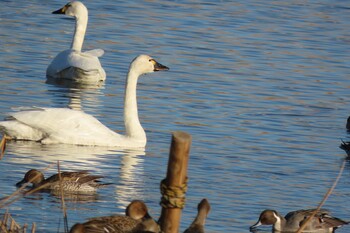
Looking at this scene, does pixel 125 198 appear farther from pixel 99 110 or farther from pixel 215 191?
pixel 99 110

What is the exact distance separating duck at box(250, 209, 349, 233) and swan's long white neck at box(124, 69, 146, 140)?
3416 mm

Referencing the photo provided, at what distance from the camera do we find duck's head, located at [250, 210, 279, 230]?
10383 mm

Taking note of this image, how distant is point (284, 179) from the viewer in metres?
12.7

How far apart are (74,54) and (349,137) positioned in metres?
4.95

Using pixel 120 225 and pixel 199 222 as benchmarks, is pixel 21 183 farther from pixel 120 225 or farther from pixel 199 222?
pixel 199 222

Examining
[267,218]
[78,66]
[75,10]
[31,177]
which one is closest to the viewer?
[267,218]

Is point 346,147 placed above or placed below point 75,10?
below

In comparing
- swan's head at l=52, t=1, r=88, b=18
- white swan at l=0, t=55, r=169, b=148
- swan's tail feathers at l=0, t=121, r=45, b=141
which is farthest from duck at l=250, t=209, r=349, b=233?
swan's head at l=52, t=1, r=88, b=18

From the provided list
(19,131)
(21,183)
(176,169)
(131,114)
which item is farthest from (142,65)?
(176,169)

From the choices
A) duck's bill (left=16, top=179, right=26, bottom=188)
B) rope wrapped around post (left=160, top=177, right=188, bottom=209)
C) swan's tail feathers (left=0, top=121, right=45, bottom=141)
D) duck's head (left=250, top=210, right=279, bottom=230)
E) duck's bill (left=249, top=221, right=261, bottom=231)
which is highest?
rope wrapped around post (left=160, top=177, right=188, bottom=209)

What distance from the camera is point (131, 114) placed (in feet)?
48.0

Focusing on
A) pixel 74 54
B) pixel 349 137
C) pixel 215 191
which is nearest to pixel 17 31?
pixel 74 54

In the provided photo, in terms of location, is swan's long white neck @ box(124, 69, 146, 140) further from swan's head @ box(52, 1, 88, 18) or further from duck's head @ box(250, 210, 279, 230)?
swan's head @ box(52, 1, 88, 18)

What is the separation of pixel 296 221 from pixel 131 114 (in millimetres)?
4383
